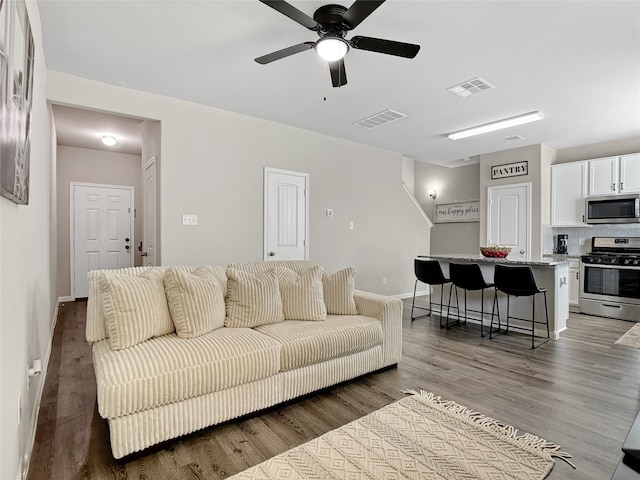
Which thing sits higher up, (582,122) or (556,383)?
(582,122)

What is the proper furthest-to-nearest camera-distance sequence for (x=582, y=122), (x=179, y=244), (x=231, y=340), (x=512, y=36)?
(x=582, y=122) < (x=179, y=244) < (x=512, y=36) < (x=231, y=340)

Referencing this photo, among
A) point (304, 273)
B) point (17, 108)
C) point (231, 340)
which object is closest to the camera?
point (17, 108)

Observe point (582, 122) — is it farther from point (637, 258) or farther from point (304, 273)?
point (304, 273)

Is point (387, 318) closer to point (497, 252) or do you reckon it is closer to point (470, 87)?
point (497, 252)

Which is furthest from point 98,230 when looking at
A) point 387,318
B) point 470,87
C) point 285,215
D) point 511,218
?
point 511,218

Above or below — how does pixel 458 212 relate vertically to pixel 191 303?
above

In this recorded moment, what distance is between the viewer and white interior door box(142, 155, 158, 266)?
13.3ft

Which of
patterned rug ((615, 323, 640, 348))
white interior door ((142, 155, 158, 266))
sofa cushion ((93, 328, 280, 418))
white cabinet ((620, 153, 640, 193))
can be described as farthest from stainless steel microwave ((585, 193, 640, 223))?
white interior door ((142, 155, 158, 266))

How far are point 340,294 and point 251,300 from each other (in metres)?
0.84

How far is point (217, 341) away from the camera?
2.20m

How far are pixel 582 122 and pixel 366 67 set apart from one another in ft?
10.9

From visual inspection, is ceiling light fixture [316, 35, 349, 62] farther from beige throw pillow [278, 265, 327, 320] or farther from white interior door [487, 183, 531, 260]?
white interior door [487, 183, 531, 260]

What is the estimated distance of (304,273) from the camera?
3.03 metres

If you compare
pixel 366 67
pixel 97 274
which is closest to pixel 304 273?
pixel 97 274
